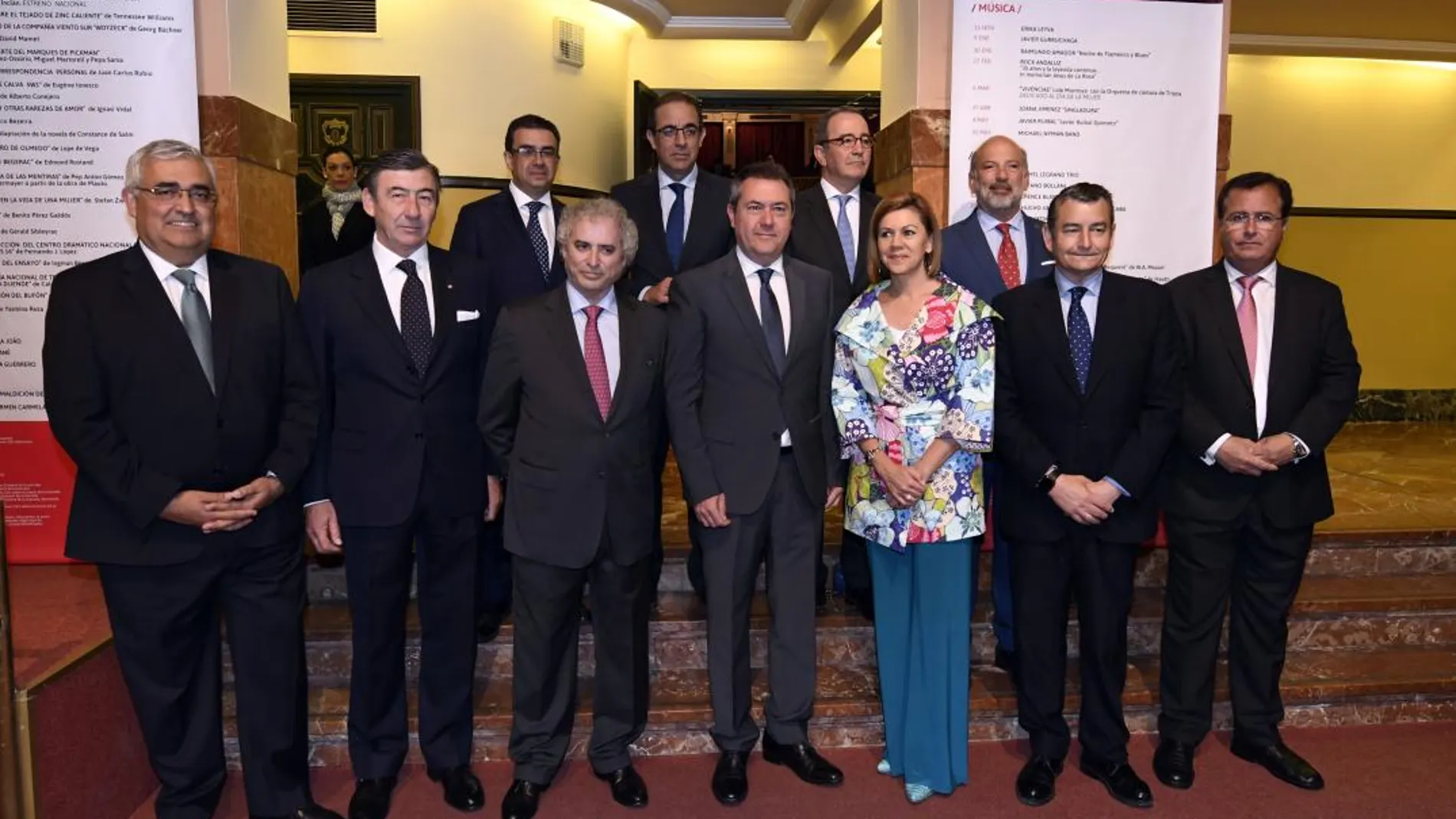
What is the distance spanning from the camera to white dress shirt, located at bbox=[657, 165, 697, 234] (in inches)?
141

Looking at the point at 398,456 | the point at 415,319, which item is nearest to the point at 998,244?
the point at 415,319

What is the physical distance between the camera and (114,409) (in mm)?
2473

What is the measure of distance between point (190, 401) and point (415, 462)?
55 centimetres

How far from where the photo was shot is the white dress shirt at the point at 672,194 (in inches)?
141

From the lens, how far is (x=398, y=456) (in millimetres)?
2717

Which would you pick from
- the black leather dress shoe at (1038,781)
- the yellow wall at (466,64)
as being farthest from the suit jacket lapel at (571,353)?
the yellow wall at (466,64)

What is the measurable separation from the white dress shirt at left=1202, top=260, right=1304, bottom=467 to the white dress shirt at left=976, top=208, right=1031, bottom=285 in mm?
611

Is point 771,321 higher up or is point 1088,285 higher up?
point 1088,285

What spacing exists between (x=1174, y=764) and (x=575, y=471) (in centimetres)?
195

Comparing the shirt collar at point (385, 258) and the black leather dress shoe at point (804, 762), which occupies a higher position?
the shirt collar at point (385, 258)

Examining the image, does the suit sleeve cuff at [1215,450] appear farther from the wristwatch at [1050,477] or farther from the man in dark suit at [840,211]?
the man in dark suit at [840,211]

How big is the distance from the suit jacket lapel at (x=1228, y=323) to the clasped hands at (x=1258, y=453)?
152 mm

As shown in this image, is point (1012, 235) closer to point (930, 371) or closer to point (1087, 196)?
point (1087, 196)

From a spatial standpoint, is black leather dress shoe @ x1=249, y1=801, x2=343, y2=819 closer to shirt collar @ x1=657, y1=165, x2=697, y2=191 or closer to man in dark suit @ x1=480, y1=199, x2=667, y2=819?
man in dark suit @ x1=480, y1=199, x2=667, y2=819
